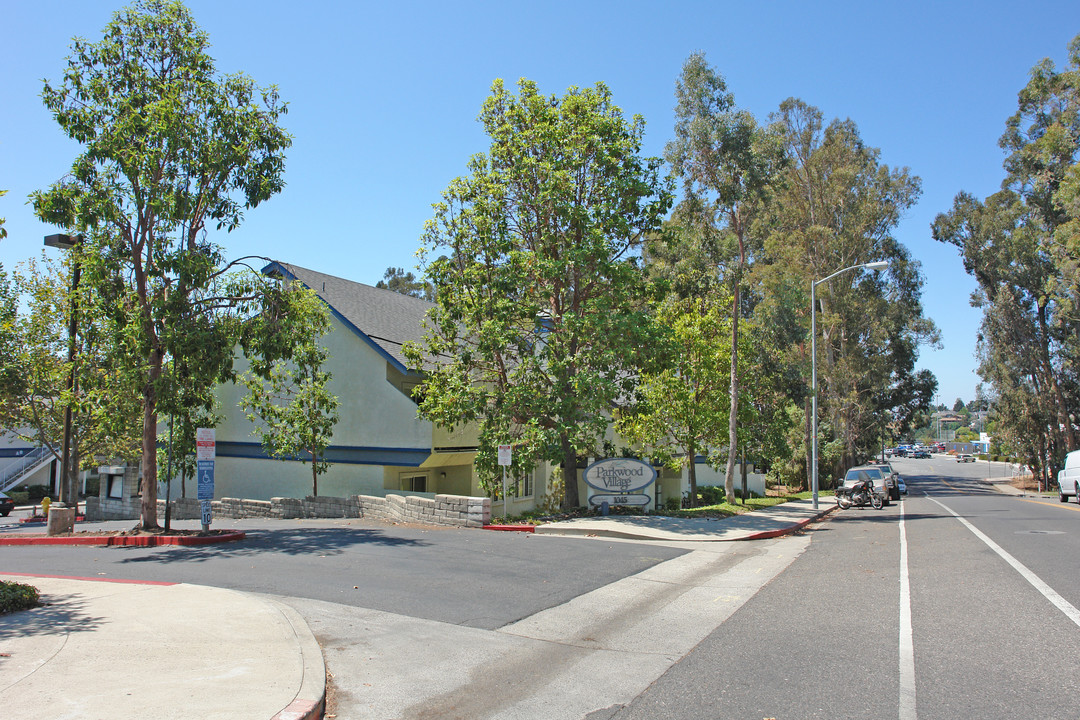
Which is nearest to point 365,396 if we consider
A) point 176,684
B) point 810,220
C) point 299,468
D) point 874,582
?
point 299,468

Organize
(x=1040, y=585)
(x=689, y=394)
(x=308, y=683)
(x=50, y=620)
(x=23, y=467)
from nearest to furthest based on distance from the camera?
(x=308, y=683) < (x=50, y=620) < (x=1040, y=585) < (x=689, y=394) < (x=23, y=467)

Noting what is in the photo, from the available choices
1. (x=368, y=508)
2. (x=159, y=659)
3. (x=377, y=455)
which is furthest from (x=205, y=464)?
(x=159, y=659)

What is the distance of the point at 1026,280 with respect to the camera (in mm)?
45656

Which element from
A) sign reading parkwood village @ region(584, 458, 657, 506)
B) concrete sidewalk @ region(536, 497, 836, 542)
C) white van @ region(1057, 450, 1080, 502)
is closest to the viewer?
concrete sidewalk @ region(536, 497, 836, 542)

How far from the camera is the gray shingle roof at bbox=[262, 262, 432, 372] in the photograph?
24250 mm

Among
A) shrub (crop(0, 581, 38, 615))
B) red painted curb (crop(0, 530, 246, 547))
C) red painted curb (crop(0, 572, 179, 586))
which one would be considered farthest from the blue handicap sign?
shrub (crop(0, 581, 38, 615))

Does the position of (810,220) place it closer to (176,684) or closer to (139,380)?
(139,380)

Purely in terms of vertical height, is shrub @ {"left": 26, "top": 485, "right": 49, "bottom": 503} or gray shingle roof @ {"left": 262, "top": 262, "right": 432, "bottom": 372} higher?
gray shingle roof @ {"left": 262, "top": 262, "right": 432, "bottom": 372}

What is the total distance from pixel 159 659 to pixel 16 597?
3045 millimetres

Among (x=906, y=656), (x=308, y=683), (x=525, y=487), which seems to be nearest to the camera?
(x=308, y=683)

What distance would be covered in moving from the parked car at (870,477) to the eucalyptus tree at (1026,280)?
1761 cm

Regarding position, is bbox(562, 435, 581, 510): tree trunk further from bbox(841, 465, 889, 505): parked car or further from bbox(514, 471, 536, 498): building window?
bbox(841, 465, 889, 505): parked car

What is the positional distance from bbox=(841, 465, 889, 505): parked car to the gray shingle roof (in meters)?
18.2

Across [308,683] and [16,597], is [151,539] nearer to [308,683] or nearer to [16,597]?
[16,597]
